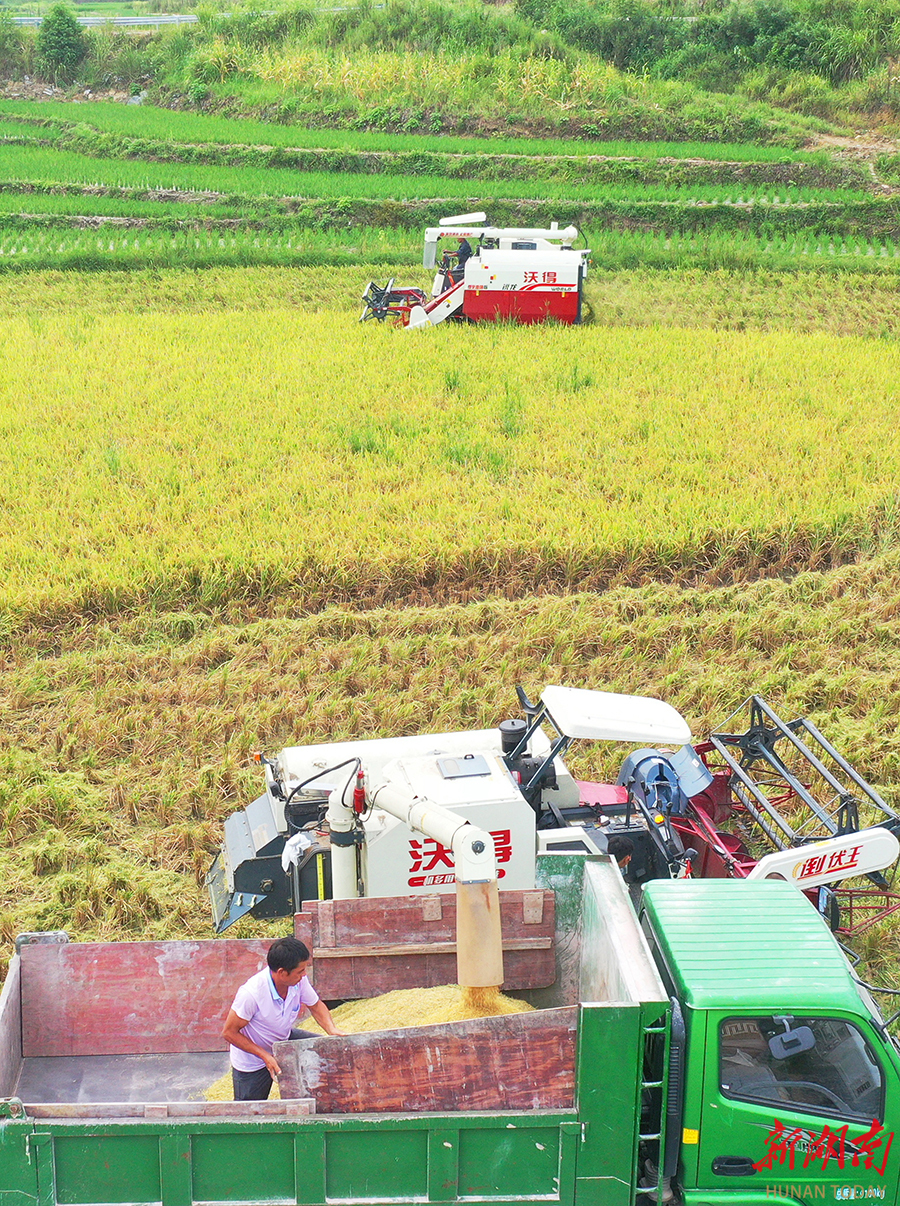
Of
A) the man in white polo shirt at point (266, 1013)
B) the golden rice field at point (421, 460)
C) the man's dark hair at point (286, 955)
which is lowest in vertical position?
the man in white polo shirt at point (266, 1013)

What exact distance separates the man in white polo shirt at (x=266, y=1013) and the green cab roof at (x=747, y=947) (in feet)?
4.67

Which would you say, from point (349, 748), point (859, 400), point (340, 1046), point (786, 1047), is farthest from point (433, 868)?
point (859, 400)

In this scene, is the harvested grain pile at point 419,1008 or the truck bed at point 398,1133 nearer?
the truck bed at point 398,1133

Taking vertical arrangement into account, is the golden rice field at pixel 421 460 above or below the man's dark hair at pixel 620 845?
above

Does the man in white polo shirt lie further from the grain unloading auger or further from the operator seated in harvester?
the operator seated in harvester

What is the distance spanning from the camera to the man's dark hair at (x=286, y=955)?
14.6 ft

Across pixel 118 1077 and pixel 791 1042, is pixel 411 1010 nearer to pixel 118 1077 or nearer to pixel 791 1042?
pixel 118 1077

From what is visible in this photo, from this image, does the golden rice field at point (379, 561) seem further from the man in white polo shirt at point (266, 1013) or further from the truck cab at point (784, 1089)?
the truck cab at point (784, 1089)

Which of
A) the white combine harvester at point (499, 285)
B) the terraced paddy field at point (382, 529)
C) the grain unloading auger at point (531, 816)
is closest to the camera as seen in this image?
the grain unloading auger at point (531, 816)

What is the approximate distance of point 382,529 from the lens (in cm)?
1081

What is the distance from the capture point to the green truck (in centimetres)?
397

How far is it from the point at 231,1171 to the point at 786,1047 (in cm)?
201

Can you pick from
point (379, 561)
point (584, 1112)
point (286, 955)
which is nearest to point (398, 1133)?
point (584, 1112)

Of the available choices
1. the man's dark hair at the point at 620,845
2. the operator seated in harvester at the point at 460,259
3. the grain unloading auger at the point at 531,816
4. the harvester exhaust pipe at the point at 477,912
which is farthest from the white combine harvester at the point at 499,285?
the harvester exhaust pipe at the point at 477,912
